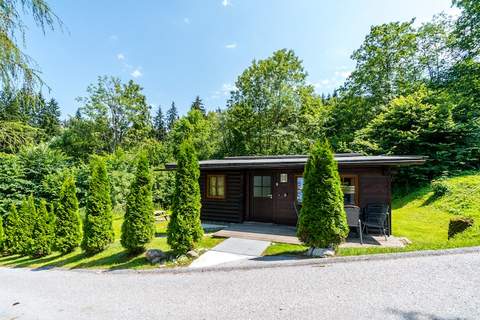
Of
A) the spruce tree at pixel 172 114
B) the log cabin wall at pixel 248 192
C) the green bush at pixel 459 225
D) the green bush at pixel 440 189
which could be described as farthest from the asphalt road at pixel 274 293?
the spruce tree at pixel 172 114

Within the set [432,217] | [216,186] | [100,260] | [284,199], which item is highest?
[216,186]

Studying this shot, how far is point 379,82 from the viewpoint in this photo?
19.3 m

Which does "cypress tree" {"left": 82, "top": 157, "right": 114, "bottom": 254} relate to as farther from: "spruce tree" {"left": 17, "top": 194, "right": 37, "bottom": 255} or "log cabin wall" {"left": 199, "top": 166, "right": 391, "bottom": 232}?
"log cabin wall" {"left": 199, "top": 166, "right": 391, "bottom": 232}

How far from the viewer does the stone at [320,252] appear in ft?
16.2

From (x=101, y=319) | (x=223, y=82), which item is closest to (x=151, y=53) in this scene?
(x=223, y=82)

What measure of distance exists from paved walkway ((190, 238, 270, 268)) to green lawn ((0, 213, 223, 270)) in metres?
0.44

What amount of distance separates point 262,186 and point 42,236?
674cm

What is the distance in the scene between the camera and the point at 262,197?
8.70 m

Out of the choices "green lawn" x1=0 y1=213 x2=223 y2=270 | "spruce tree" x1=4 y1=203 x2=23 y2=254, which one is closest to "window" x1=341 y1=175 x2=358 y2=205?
"green lawn" x1=0 y1=213 x2=223 y2=270

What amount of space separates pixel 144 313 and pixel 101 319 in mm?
551

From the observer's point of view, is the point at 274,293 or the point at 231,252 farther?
the point at 231,252

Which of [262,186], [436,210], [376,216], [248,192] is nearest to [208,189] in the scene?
[248,192]

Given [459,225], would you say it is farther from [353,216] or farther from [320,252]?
[320,252]

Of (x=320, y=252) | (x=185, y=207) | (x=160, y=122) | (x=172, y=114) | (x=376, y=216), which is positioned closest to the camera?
(x=320, y=252)
